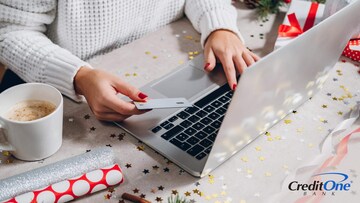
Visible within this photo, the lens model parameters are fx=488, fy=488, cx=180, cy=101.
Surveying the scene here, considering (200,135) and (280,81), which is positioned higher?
(280,81)

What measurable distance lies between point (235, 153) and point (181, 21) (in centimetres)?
45

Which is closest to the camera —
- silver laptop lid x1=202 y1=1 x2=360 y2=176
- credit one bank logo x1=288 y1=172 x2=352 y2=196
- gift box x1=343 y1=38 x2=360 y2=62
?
silver laptop lid x1=202 y1=1 x2=360 y2=176

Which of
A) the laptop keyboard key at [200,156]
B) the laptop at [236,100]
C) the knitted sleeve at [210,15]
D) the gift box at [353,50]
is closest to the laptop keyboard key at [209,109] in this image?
the laptop at [236,100]

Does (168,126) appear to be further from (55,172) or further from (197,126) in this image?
(55,172)

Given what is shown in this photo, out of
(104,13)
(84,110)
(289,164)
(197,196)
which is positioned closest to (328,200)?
(289,164)

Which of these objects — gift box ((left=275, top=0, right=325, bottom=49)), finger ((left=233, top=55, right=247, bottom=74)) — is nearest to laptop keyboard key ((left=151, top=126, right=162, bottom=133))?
finger ((left=233, top=55, right=247, bottom=74))

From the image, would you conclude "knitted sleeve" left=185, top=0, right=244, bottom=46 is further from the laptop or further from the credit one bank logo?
the credit one bank logo

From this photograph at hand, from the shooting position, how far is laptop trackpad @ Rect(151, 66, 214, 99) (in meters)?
0.91

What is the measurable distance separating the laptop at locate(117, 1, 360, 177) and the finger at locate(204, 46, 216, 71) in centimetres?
2

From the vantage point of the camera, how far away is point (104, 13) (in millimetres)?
977

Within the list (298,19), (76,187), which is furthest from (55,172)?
(298,19)

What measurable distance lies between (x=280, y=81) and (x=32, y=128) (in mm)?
374

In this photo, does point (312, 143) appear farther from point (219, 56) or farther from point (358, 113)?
point (219, 56)

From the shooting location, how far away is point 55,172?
708mm
